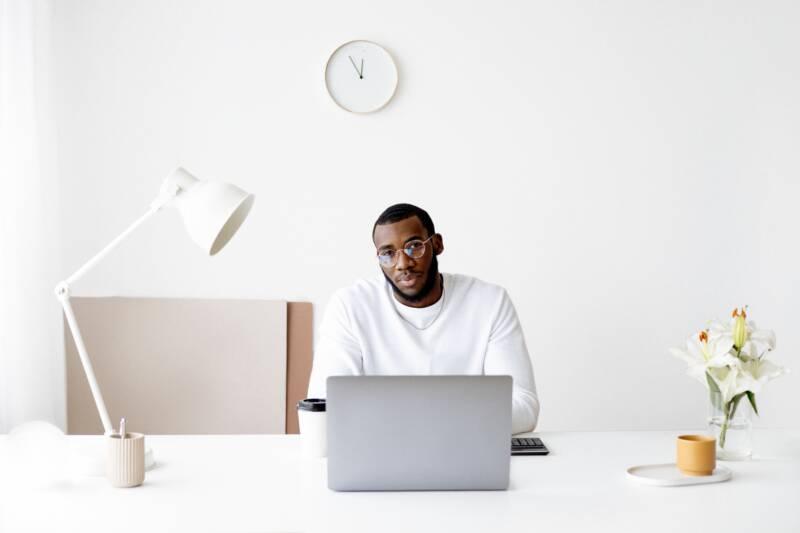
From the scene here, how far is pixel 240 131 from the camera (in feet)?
Answer: 11.3

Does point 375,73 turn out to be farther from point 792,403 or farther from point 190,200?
point 792,403

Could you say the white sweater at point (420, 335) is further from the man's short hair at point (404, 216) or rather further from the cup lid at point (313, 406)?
the cup lid at point (313, 406)

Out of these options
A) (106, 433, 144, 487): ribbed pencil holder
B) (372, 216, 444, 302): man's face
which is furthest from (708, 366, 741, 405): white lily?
(106, 433, 144, 487): ribbed pencil holder

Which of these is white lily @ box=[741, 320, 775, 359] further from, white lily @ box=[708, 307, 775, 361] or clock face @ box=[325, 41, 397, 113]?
clock face @ box=[325, 41, 397, 113]

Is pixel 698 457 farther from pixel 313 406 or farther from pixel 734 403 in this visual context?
pixel 313 406

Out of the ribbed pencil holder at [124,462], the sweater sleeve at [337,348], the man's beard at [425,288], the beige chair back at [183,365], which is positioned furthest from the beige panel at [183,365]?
the ribbed pencil holder at [124,462]

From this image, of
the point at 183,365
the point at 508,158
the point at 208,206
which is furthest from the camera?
the point at 508,158

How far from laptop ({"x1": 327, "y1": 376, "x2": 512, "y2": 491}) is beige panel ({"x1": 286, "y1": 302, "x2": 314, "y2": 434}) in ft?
6.18

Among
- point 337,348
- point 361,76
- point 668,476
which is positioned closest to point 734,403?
point 668,476

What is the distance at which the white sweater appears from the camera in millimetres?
2557

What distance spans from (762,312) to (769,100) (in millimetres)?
865

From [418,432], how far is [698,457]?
564 millimetres

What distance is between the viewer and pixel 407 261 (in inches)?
101

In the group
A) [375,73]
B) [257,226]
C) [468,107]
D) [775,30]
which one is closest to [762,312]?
[775,30]
